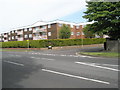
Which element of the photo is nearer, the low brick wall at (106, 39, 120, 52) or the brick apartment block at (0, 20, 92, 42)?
the low brick wall at (106, 39, 120, 52)

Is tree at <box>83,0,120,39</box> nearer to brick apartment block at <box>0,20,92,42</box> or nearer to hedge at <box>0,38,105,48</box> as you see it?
hedge at <box>0,38,105,48</box>

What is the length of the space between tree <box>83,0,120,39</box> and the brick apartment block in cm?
3163

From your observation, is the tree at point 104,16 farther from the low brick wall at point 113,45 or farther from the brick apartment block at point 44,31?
the brick apartment block at point 44,31

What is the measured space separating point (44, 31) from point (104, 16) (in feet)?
132

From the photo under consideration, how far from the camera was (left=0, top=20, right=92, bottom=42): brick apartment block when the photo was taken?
51.8 meters

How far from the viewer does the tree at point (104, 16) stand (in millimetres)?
16656

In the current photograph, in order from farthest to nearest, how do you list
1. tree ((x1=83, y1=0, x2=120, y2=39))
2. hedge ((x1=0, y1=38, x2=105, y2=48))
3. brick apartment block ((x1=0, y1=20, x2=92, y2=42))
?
brick apartment block ((x1=0, y1=20, x2=92, y2=42)) < hedge ((x1=0, y1=38, x2=105, y2=48)) < tree ((x1=83, y1=0, x2=120, y2=39))

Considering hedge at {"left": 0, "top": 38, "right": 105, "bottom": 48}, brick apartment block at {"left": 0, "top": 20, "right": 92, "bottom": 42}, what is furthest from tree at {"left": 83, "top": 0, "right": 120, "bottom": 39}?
brick apartment block at {"left": 0, "top": 20, "right": 92, "bottom": 42}

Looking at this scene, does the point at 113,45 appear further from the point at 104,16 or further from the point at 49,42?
the point at 49,42

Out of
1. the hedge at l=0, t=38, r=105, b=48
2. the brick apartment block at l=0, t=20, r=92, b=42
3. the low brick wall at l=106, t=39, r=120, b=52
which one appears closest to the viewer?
the low brick wall at l=106, t=39, r=120, b=52

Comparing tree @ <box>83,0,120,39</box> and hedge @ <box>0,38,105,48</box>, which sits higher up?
tree @ <box>83,0,120,39</box>

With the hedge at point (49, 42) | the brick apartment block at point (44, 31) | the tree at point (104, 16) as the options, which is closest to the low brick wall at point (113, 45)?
the tree at point (104, 16)

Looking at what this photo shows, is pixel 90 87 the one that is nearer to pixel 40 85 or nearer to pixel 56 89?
pixel 56 89

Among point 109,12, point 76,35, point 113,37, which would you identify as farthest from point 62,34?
point 109,12
